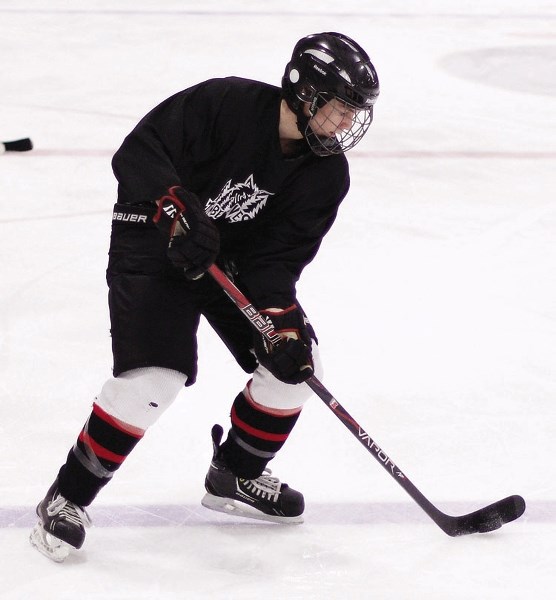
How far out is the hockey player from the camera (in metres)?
1.96

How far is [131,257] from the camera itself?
2051mm

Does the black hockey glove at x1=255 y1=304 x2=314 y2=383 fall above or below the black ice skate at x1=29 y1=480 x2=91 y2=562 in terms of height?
above

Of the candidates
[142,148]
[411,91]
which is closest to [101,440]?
[142,148]

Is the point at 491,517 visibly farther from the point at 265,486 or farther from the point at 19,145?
the point at 19,145

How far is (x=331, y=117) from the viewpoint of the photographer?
197 cm

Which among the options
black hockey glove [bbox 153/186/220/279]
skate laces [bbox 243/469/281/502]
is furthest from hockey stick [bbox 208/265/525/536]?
skate laces [bbox 243/469/281/502]

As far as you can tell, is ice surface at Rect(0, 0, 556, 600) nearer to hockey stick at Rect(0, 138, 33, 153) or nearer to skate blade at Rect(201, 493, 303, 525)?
skate blade at Rect(201, 493, 303, 525)

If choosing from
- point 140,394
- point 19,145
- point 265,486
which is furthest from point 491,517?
point 19,145

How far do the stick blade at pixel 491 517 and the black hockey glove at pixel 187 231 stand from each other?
0.68 meters

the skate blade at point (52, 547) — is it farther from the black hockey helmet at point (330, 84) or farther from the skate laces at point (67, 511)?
the black hockey helmet at point (330, 84)

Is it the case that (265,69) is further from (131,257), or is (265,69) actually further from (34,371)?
(131,257)

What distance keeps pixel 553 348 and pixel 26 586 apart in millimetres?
1540

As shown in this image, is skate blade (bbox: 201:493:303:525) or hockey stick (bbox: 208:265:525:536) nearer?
hockey stick (bbox: 208:265:525:536)

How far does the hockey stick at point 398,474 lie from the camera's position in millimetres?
2023
